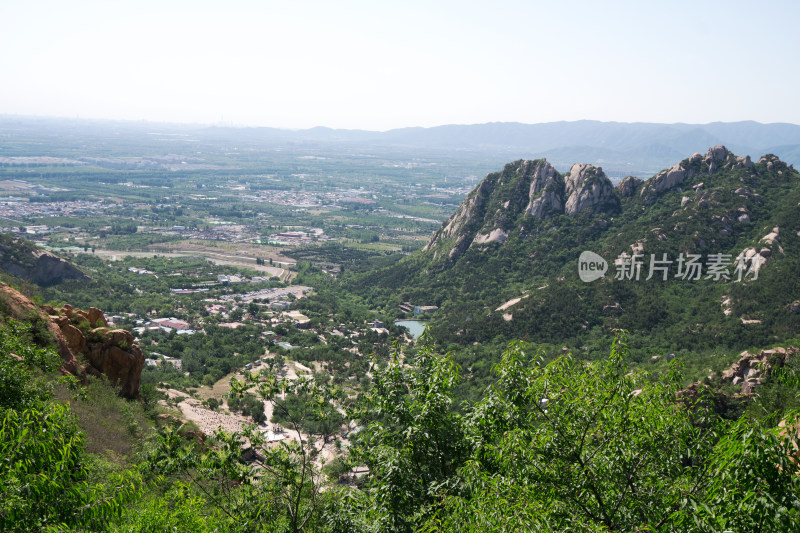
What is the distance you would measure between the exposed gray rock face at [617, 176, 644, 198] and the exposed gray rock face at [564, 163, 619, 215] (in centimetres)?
174

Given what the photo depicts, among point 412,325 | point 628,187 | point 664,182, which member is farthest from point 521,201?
point 412,325

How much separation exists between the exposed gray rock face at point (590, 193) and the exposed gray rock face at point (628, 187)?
174cm

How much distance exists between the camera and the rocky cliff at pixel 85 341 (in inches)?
887

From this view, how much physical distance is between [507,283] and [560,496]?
229 ft

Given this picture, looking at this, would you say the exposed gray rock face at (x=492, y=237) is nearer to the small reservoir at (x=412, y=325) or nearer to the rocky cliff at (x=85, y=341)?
the small reservoir at (x=412, y=325)

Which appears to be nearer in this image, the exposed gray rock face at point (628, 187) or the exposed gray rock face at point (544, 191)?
the exposed gray rock face at point (628, 187)

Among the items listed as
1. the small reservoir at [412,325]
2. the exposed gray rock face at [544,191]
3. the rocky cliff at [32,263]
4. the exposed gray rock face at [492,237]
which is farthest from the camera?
the exposed gray rock face at [492,237]

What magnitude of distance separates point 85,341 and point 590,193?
73.4 metres

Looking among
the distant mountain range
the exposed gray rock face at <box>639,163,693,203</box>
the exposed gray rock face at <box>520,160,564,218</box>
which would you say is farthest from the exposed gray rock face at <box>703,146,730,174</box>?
the exposed gray rock face at <box>520,160,564,218</box>

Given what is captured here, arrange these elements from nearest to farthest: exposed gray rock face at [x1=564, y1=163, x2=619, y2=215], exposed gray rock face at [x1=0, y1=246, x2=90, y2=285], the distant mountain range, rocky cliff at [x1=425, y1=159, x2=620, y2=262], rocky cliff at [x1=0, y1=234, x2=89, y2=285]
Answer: the distant mountain range < exposed gray rock face at [x1=0, y1=246, x2=90, y2=285] < rocky cliff at [x1=0, y1=234, x2=89, y2=285] < exposed gray rock face at [x1=564, y1=163, x2=619, y2=215] < rocky cliff at [x1=425, y1=159, x2=620, y2=262]

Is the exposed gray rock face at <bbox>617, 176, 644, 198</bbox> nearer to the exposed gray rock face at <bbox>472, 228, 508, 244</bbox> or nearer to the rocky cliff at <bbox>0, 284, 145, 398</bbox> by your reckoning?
the exposed gray rock face at <bbox>472, 228, 508, 244</bbox>

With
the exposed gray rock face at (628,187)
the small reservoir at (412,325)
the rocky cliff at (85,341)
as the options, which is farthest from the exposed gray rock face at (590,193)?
the rocky cliff at (85,341)

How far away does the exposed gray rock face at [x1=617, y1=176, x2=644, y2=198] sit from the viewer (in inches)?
3118

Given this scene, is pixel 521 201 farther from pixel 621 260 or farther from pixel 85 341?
pixel 85 341
